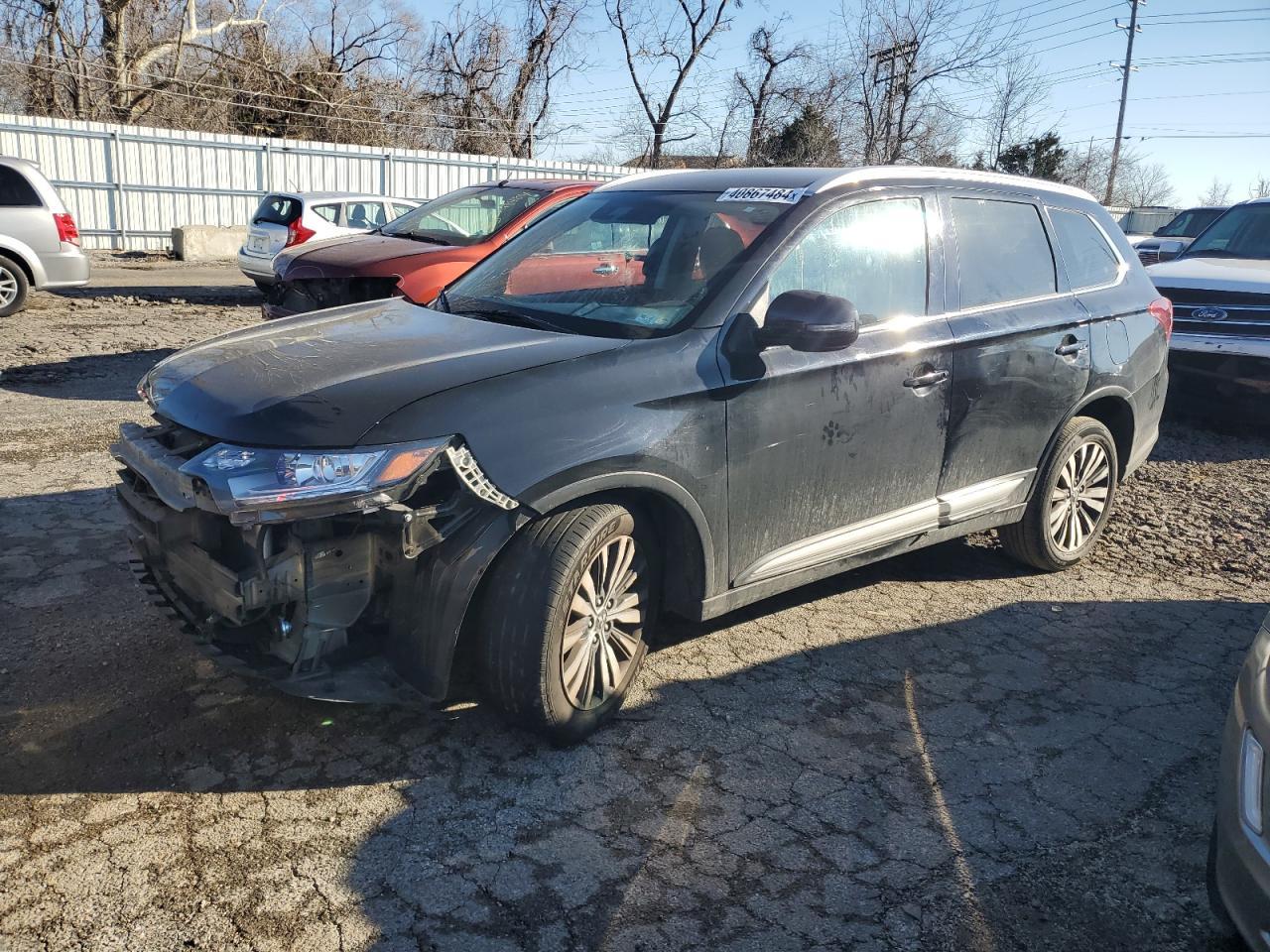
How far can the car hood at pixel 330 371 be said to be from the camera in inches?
115

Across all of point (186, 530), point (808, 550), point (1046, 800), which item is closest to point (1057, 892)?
point (1046, 800)

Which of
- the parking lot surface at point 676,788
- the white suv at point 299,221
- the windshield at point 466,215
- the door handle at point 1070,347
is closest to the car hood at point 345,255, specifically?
the windshield at point 466,215

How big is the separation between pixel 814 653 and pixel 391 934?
2146mm

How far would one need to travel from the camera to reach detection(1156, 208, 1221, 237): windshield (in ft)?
52.0

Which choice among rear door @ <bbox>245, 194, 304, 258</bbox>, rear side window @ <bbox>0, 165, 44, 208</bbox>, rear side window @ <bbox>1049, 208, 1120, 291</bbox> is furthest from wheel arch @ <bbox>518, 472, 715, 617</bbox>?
rear door @ <bbox>245, 194, 304, 258</bbox>

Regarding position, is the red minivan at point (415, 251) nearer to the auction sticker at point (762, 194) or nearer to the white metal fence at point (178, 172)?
the auction sticker at point (762, 194)

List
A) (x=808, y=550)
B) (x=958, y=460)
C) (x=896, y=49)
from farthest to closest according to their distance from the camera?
(x=896, y=49) < (x=958, y=460) < (x=808, y=550)

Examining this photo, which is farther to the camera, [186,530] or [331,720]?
[331,720]

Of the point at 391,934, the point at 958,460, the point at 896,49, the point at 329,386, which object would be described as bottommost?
the point at 391,934

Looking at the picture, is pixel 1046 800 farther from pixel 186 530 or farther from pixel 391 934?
pixel 186 530

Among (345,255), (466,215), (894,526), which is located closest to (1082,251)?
(894,526)

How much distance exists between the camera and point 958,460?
14.3 feet

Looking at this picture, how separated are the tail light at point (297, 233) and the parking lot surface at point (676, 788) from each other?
34.6 ft

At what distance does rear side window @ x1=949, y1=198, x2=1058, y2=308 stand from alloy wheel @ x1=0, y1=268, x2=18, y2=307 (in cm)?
1099
